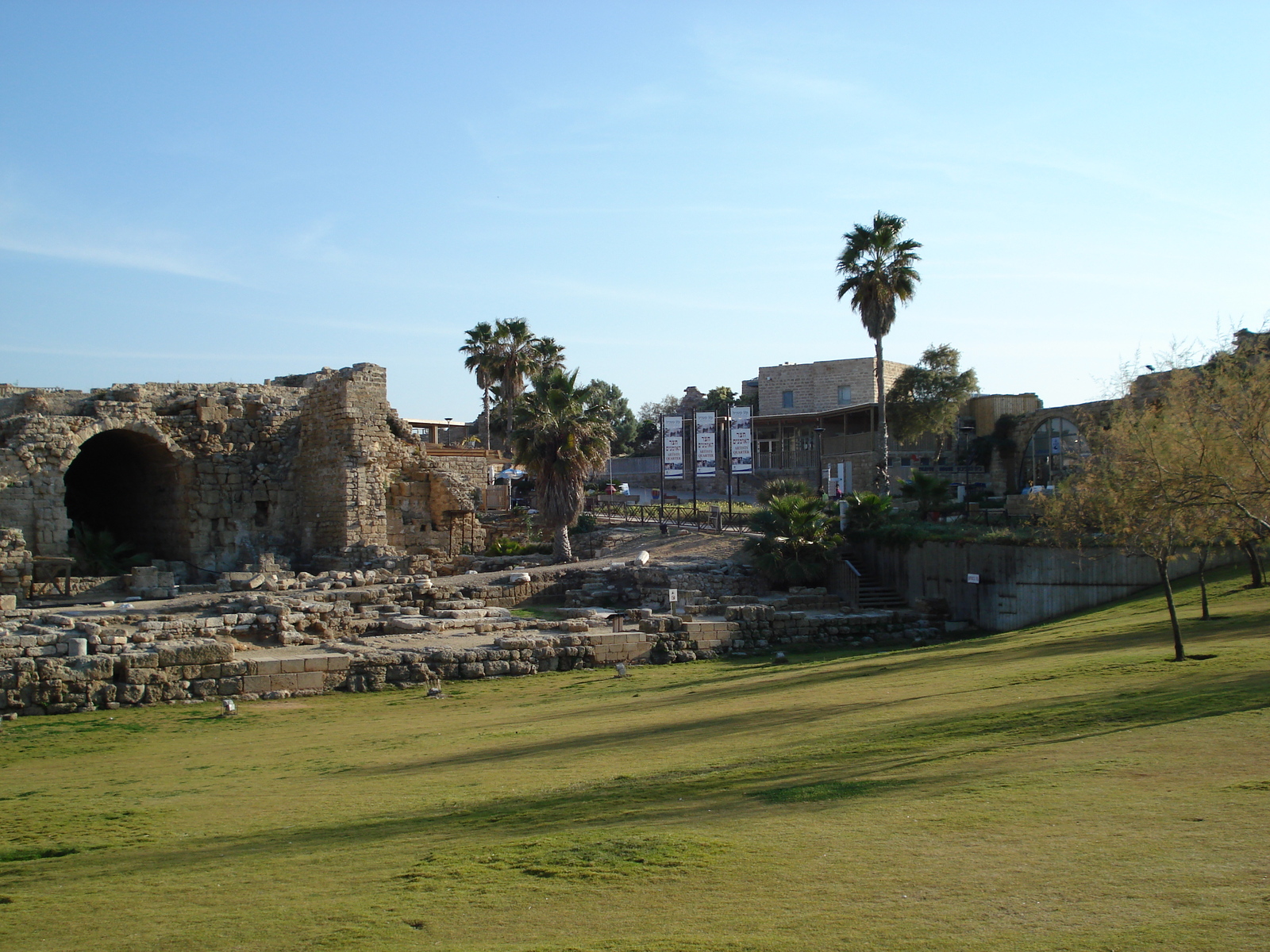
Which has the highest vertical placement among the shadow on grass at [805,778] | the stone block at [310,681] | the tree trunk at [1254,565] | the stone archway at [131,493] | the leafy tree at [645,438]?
the leafy tree at [645,438]

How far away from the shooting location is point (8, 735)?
45.2ft

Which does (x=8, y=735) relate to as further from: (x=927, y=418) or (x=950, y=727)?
(x=927, y=418)

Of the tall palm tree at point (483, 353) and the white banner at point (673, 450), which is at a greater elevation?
the tall palm tree at point (483, 353)

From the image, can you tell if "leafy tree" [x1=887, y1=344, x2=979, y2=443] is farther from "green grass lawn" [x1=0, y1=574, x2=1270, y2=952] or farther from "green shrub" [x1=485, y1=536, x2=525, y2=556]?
"green grass lawn" [x1=0, y1=574, x2=1270, y2=952]

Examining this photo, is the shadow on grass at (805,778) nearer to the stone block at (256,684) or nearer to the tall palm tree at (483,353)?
the stone block at (256,684)

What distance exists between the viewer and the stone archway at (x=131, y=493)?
1255 inches

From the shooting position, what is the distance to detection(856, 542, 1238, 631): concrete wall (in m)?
23.2

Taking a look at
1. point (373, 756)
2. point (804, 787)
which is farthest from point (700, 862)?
point (373, 756)

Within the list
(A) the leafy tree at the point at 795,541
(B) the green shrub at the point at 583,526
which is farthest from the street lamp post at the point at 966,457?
(B) the green shrub at the point at 583,526

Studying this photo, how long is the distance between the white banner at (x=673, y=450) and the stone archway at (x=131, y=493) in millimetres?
16171

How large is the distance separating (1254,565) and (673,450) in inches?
748

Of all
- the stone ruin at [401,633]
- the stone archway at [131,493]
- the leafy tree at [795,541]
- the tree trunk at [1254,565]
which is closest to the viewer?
the stone ruin at [401,633]

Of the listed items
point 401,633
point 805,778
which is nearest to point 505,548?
point 401,633

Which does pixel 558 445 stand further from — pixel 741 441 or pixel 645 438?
pixel 645 438
